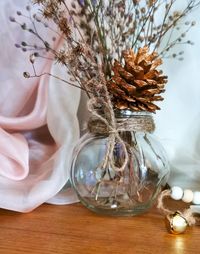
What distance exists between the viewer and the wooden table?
0.49 meters

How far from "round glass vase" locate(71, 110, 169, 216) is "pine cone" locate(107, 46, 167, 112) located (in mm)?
33

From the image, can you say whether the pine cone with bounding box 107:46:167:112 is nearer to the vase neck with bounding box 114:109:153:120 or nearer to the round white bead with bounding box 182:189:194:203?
the vase neck with bounding box 114:109:153:120

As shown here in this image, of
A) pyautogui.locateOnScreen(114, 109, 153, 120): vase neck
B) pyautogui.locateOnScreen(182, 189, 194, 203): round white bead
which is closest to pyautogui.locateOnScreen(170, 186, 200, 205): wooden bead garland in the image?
pyautogui.locateOnScreen(182, 189, 194, 203): round white bead

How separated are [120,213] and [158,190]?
0.24ft

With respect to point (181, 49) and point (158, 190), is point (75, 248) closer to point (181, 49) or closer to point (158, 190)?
point (158, 190)

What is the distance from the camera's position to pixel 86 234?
0.53 m

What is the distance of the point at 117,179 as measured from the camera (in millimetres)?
618

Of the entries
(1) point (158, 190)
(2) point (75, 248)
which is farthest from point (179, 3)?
(2) point (75, 248)

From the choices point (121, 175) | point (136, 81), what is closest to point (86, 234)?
point (121, 175)

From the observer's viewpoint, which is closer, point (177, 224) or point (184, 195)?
point (177, 224)

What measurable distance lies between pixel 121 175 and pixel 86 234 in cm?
12

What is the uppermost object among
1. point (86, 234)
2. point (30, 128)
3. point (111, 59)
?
point (111, 59)

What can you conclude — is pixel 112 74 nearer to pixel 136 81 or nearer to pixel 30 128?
pixel 136 81

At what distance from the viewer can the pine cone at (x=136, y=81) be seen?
1.86 feet
